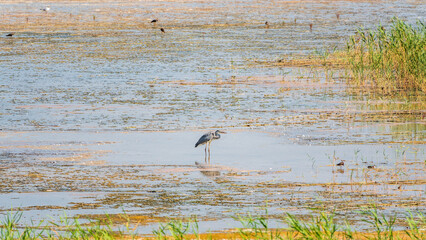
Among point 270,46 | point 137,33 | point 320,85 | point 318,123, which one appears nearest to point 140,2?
point 137,33

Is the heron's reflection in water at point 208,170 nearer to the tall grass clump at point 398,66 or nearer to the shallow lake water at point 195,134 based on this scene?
the shallow lake water at point 195,134

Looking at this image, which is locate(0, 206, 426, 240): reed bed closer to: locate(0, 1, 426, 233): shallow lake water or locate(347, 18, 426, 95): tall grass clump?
locate(0, 1, 426, 233): shallow lake water

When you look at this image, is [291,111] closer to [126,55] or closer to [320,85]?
[320,85]

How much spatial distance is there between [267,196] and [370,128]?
Result: 4.80 m

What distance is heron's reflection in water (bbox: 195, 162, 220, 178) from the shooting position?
1049cm

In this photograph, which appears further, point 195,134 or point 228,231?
point 195,134

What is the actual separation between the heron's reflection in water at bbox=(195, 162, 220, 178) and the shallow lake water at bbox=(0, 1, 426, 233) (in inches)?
1.9

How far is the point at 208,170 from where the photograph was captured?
35.2 ft

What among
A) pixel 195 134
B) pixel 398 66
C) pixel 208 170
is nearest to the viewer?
pixel 208 170

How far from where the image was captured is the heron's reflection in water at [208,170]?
1049cm

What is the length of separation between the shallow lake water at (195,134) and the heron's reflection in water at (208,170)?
5 cm

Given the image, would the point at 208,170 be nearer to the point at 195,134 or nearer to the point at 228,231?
the point at 195,134

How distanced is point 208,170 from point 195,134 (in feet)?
8.48

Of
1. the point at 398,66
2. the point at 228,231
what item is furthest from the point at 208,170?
the point at 398,66
